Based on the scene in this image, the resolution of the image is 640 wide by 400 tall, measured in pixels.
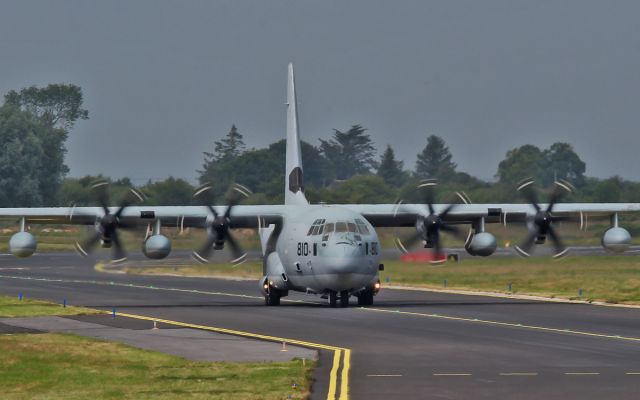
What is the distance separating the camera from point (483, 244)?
1903 inches

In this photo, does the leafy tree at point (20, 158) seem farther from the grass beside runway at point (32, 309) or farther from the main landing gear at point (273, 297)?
the main landing gear at point (273, 297)

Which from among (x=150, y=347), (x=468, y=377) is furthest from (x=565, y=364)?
(x=150, y=347)

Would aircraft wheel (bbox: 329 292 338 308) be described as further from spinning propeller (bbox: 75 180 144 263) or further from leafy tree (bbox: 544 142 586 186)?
leafy tree (bbox: 544 142 586 186)

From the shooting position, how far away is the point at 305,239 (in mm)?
45906

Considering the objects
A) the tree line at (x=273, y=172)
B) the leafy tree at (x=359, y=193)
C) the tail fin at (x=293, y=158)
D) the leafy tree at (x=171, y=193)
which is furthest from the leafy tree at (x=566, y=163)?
the tail fin at (x=293, y=158)

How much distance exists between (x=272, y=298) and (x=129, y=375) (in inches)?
888

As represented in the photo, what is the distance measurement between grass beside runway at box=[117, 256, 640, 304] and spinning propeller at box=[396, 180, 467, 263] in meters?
8.33

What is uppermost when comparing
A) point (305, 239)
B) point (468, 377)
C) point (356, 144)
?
point (356, 144)

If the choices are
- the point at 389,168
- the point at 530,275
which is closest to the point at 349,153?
the point at 389,168

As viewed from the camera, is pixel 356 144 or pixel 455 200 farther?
pixel 356 144

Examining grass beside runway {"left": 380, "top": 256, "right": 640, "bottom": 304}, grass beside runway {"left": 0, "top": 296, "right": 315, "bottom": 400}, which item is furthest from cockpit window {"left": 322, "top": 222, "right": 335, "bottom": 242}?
grass beside runway {"left": 380, "top": 256, "right": 640, "bottom": 304}

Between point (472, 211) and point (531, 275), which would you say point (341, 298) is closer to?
point (472, 211)

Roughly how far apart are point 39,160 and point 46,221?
85307mm

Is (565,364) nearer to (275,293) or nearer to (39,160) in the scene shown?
(275,293)
